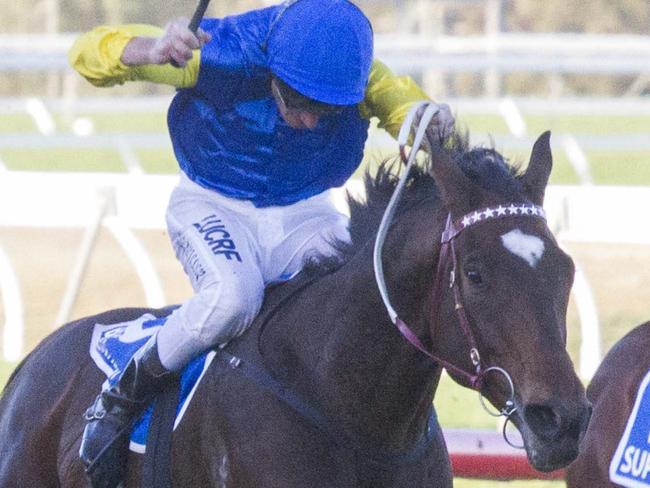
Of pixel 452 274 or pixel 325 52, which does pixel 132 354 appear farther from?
pixel 452 274

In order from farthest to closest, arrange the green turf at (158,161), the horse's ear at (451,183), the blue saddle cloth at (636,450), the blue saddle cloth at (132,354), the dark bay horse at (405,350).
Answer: the green turf at (158,161) → the blue saddle cloth at (636,450) → the blue saddle cloth at (132,354) → the horse's ear at (451,183) → the dark bay horse at (405,350)

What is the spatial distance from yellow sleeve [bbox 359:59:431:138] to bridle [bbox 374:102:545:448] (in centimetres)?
45

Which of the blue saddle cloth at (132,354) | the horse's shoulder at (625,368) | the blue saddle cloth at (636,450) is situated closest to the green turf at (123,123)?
the horse's shoulder at (625,368)

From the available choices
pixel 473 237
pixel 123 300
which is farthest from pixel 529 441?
pixel 123 300

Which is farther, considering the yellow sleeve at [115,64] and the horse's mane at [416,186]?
the yellow sleeve at [115,64]

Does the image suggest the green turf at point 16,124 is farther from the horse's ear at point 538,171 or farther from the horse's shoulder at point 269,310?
the horse's ear at point 538,171

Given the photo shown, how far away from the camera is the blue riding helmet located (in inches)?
146

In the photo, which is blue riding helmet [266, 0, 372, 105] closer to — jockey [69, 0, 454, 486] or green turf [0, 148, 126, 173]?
jockey [69, 0, 454, 486]

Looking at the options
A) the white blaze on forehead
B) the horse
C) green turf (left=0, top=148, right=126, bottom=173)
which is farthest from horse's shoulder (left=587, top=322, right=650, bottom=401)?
green turf (left=0, top=148, right=126, bottom=173)

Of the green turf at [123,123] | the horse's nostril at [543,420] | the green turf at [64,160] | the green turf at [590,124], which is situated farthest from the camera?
the green turf at [123,123]

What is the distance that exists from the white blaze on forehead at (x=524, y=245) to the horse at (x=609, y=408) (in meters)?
1.63

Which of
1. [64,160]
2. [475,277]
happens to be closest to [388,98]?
[475,277]

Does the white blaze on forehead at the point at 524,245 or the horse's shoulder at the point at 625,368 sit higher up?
the white blaze on forehead at the point at 524,245

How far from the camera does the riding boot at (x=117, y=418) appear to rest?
3996 mm
